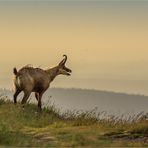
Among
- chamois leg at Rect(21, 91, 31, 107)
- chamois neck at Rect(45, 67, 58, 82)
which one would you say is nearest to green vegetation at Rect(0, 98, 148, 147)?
chamois leg at Rect(21, 91, 31, 107)

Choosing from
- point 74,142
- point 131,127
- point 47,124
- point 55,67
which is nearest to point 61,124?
point 47,124

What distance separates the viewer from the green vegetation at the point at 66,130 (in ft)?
60.6

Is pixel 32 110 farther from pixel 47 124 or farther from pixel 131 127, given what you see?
pixel 131 127

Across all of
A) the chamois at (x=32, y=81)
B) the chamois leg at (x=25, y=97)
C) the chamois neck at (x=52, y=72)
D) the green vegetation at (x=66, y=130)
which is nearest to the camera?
the green vegetation at (x=66, y=130)

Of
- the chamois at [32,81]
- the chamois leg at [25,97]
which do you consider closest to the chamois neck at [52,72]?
the chamois at [32,81]

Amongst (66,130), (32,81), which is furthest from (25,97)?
(66,130)

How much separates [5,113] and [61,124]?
10.8 ft

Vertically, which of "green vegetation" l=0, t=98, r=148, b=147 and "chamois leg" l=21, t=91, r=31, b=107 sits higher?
"chamois leg" l=21, t=91, r=31, b=107

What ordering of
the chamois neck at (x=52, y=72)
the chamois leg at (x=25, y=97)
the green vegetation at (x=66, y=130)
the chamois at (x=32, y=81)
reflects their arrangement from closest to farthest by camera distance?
the green vegetation at (x=66, y=130)
the chamois at (x=32, y=81)
the chamois leg at (x=25, y=97)
the chamois neck at (x=52, y=72)

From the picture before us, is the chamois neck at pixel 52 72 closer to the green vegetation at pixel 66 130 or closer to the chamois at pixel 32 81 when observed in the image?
the chamois at pixel 32 81

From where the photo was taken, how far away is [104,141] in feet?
62.0

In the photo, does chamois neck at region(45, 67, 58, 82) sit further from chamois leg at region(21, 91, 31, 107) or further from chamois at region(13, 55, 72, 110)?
chamois leg at region(21, 91, 31, 107)

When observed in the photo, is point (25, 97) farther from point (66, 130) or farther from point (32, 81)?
point (66, 130)

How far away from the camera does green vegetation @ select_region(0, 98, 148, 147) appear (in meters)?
18.5
